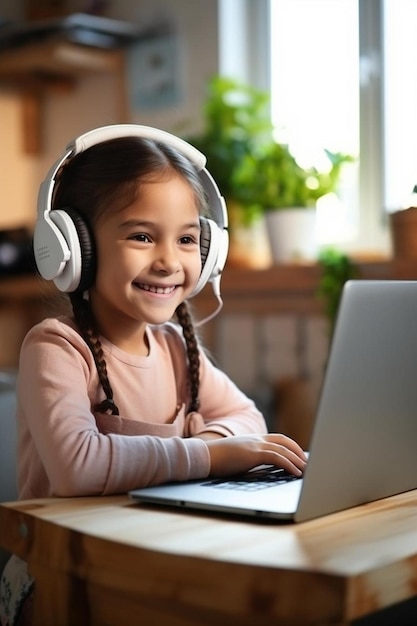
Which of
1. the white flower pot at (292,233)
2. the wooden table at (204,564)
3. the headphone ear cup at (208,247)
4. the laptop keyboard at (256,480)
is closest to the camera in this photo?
the wooden table at (204,564)

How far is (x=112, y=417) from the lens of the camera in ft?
3.64

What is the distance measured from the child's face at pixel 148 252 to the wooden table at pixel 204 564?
28cm

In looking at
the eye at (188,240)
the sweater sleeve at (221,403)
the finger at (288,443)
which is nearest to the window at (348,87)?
the sweater sleeve at (221,403)

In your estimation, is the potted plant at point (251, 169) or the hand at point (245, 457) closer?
the hand at point (245, 457)

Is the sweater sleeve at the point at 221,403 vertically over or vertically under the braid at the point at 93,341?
under

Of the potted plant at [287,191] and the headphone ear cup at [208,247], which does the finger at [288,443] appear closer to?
the headphone ear cup at [208,247]

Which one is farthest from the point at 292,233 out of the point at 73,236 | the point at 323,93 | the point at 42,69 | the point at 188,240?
the point at 73,236

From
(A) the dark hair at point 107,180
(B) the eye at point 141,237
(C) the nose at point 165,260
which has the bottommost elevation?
(C) the nose at point 165,260

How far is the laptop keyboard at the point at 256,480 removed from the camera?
975 millimetres

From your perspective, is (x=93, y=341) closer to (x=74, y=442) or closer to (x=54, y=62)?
(x=74, y=442)

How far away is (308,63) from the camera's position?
284cm

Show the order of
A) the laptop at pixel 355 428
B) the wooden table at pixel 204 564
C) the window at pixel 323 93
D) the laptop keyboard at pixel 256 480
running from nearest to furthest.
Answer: the wooden table at pixel 204 564
the laptop at pixel 355 428
the laptop keyboard at pixel 256 480
the window at pixel 323 93

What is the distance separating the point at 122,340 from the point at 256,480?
28 cm

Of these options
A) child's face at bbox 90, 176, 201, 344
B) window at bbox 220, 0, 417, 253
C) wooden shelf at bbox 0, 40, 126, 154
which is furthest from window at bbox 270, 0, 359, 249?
child's face at bbox 90, 176, 201, 344
